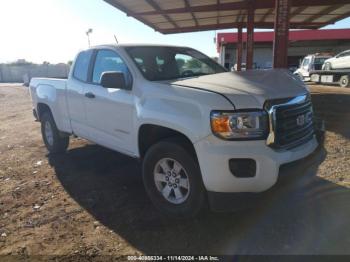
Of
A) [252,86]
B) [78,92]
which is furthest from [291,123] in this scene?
[78,92]

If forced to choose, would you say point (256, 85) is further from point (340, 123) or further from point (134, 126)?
point (340, 123)

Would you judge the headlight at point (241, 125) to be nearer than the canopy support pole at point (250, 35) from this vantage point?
Yes

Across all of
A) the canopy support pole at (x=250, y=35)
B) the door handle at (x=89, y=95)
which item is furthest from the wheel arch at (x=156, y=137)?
the canopy support pole at (x=250, y=35)

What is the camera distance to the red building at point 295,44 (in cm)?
4294

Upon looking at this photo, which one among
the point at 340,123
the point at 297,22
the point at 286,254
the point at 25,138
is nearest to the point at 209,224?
the point at 286,254

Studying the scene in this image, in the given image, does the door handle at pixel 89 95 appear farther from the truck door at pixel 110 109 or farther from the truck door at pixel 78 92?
the truck door at pixel 78 92

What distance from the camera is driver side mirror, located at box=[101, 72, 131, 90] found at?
451 centimetres

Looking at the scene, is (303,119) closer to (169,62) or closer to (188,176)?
(188,176)

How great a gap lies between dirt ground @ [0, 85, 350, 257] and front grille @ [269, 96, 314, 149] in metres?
0.22

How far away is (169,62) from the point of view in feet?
17.0

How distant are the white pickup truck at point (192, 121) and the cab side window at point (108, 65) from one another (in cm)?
1

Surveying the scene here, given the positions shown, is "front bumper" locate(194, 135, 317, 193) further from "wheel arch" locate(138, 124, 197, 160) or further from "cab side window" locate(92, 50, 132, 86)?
"cab side window" locate(92, 50, 132, 86)

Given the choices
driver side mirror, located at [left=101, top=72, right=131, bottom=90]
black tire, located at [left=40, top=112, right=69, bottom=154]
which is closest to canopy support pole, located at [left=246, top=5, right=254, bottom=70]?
black tire, located at [left=40, top=112, right=69, bottom=154]

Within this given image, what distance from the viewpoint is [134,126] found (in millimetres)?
4523
